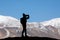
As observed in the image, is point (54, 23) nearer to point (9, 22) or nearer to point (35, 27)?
point (35, 27)

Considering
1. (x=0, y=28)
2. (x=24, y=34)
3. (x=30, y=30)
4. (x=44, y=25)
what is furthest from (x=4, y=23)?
(x=24, y=34)

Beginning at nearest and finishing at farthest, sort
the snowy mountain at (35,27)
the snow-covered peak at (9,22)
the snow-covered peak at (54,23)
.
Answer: the snowy mountain at (35,27) → the snow-covered peak at (9,22) → the snow-covered peak at (54,23)

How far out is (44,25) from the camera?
111500 mm

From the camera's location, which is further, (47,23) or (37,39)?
(47,23)

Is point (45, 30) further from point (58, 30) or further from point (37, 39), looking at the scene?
point (37, 39)

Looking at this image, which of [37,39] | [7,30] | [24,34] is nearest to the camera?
[37,39]

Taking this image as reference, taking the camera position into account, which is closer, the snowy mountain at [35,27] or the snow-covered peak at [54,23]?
the snowy mountain at [35,27]

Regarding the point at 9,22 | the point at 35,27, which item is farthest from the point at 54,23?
the point at 9,22

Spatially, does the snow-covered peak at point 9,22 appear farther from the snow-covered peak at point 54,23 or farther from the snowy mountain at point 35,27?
the snow-covered peak at point 54,23

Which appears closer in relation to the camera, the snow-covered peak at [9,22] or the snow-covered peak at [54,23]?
the snow-covered peak at [9,22]

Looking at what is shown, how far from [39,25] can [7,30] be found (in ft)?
62.2

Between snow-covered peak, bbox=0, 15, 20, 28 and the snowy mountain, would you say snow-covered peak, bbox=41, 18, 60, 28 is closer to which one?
the snowy mountain

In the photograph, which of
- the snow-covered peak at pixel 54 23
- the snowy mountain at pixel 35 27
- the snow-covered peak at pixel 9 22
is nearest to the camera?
Answer: the snowy mountain at pixel 35 27

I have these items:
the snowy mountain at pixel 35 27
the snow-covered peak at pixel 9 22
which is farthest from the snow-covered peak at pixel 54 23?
the snow-covered peak at pixel 9 22
